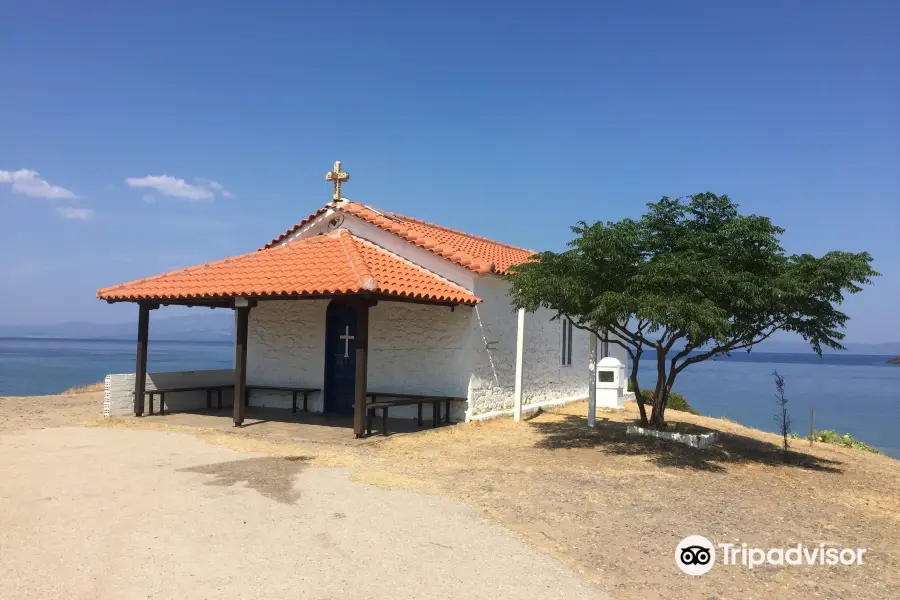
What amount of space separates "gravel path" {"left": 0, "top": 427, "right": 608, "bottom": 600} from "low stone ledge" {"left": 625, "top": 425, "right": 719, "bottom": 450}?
5509 mm

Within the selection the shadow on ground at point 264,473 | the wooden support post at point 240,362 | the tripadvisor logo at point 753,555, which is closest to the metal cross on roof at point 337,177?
the wooden support post at point 240,362

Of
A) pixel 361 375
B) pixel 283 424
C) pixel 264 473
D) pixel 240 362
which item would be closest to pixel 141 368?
pixel 240 362

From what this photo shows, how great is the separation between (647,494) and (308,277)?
7.25 m

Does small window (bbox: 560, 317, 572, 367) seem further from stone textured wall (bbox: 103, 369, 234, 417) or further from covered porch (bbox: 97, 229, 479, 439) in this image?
stone textured wall (bbox: 103, 369, 234, 417)

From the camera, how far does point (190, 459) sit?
30.5ft

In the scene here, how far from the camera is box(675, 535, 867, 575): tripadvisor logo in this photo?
5.41 metres

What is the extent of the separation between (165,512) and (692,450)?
8.08 meters

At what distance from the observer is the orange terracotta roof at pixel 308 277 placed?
11.5 metres

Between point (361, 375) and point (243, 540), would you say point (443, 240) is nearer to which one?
point (361, 375)

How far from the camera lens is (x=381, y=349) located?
45.7 feet

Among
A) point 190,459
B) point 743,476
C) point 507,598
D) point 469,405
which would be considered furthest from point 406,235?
point 507,598

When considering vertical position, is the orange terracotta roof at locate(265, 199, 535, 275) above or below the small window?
above

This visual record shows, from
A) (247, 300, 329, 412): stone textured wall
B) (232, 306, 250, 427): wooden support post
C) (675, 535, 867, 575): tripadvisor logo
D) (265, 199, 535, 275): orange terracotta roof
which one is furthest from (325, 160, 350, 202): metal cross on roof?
(675, 535, 867, 575): tripadvisor logo

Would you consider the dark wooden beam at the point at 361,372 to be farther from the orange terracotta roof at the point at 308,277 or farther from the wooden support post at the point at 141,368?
the wooden support post at the point at 141,368
